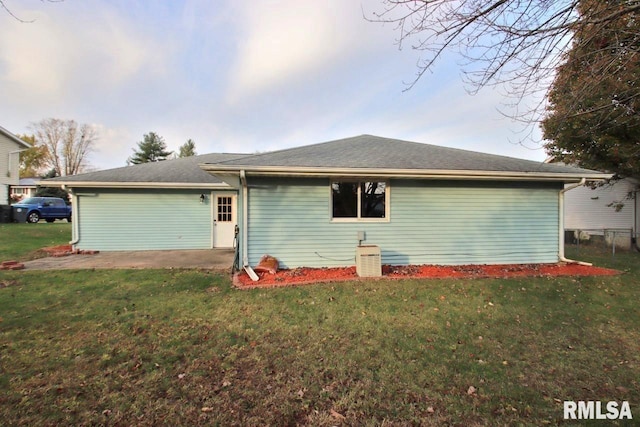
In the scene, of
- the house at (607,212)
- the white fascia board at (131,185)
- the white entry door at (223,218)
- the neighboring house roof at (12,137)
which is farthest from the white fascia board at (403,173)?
the neighboring house roof at (12,137)

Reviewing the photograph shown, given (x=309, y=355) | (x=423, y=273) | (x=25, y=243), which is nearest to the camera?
(x=309, y=355)

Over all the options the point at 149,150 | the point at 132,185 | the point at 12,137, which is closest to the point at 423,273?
the point at 132,185

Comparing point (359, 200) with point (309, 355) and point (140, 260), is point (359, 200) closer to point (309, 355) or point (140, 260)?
point (309, 355)

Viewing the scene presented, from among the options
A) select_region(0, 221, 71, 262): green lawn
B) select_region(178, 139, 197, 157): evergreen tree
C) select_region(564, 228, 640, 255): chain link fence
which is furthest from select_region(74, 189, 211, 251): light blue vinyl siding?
select_region(178, 139, 197, 157): evergreen tree

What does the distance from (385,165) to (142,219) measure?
27.5ft

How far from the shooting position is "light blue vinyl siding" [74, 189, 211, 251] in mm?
9641

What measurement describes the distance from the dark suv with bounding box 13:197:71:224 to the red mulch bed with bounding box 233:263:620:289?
20836 millimetres

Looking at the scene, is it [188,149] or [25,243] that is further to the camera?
[188,149]

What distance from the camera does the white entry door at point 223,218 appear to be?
10508 millimetres

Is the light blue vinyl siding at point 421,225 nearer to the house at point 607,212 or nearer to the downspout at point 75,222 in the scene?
the downspout at point 75,222

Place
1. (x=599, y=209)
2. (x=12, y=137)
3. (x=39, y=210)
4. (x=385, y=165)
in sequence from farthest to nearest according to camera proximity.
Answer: (x=12, y=137) < (x=39, y=210) < (x=599, y=209) < (x=385, y=165)

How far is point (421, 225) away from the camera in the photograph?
7.50m

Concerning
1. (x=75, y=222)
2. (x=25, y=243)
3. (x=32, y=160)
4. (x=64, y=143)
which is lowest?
(x=25, y=243)

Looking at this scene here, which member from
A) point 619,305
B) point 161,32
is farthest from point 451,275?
point 161,32
